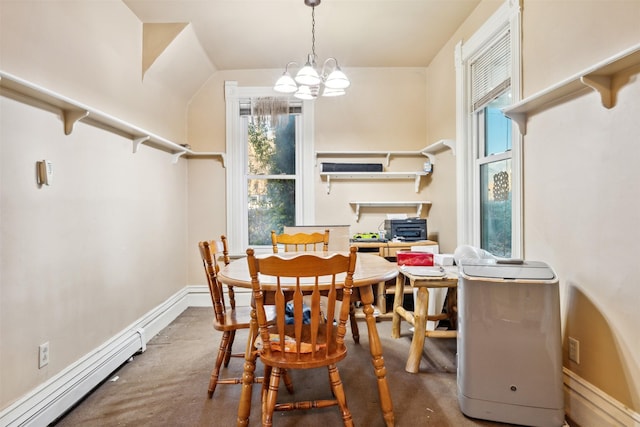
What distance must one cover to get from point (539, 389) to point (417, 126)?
2968 millimetres

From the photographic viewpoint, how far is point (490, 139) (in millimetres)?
2746

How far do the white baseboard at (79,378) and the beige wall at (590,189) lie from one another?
2.75 meters

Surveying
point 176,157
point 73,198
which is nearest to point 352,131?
point 176,157

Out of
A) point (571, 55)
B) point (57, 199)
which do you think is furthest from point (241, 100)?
point (571, 55)

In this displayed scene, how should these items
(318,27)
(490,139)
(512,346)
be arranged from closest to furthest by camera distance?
(512,346)
(490,139)
(318,27)

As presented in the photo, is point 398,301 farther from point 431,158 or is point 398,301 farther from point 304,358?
point 431,158

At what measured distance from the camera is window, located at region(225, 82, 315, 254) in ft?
12.7

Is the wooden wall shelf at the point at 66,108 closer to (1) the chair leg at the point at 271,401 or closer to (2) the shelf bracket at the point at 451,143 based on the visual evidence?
(1) the chair leg at the point at 271,401

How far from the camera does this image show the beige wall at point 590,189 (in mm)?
1405

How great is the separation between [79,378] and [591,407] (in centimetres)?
276

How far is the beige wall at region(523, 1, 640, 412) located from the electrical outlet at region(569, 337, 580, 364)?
0.03 meters

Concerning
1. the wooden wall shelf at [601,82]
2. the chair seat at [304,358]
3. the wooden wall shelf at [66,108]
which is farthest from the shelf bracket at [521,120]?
the wooden wall shelf at [66,108]

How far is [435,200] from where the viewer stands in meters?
3.62

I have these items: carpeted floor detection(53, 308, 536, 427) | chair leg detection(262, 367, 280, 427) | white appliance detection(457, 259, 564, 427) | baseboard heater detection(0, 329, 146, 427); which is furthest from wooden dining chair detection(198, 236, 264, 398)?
white appliance detection(457, 259, 564, 427)
